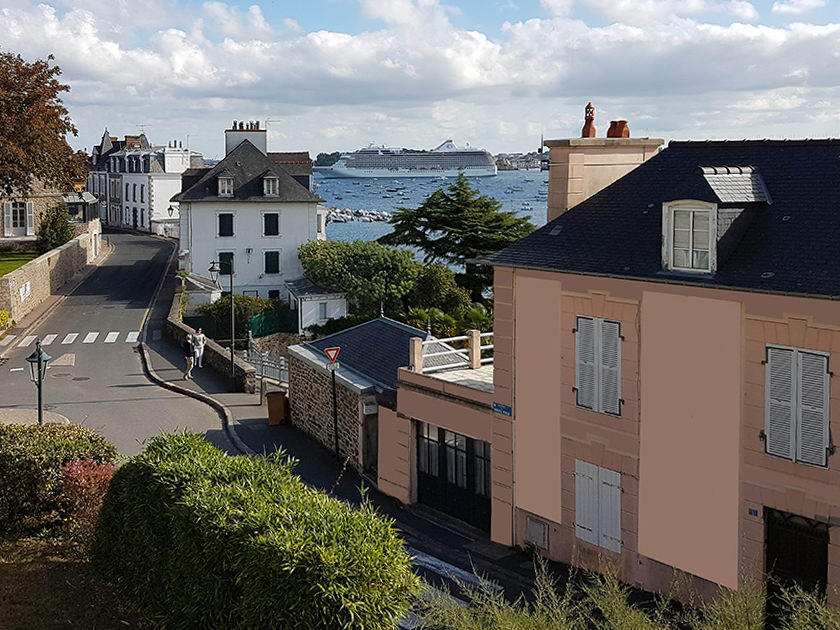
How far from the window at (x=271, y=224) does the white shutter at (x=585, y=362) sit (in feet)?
134

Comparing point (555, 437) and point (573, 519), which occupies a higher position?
point (555, 437)

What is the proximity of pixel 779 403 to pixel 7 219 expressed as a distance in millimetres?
64154

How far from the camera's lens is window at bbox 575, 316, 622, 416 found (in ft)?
56.0

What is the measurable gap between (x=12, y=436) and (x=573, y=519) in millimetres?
10494

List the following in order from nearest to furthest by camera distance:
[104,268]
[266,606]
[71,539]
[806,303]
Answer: [266,606]
[806,303]
[71,539]
[104,268]

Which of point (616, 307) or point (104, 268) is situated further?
point (104, 268)

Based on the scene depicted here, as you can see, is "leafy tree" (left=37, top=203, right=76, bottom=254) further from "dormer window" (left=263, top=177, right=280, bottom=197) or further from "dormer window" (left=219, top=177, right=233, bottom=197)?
"dormer window" (left=263, top=177, right=280, bottom=197)

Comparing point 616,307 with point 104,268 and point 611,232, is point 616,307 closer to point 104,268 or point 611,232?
point 611,232

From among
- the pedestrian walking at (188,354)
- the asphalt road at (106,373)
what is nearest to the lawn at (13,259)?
the asphalt road at (106,373)

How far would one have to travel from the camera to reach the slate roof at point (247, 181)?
184 feet

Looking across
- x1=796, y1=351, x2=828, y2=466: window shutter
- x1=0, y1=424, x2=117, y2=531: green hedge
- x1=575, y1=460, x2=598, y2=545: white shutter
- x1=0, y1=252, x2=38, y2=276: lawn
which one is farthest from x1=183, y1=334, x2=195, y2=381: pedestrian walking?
x1=796, y1=351, x2=828, y2=466: window shutter

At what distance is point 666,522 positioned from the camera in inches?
645

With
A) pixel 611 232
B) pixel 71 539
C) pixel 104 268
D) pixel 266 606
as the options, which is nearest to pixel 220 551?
pixel 266 606

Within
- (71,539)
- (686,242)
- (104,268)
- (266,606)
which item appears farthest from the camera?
(104,268)
